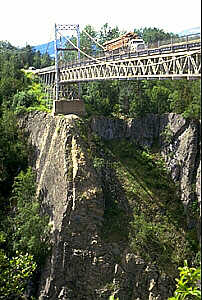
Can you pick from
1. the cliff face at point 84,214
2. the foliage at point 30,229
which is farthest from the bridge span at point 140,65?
the foliage at point 30,229

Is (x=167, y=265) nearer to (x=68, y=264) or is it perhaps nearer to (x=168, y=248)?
(x=168, y=248)

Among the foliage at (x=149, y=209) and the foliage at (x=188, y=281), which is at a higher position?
the foliage at (x=188, y=281)

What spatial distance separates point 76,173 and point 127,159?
5.87m

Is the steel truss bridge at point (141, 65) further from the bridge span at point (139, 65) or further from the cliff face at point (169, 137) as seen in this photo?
the cliff face at point (169, 137)

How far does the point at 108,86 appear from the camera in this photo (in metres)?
32.1

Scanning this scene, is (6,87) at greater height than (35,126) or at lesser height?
greater

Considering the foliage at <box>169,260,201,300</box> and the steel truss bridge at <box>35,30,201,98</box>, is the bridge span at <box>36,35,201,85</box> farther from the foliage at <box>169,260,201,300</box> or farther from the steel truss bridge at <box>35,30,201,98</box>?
the foliage at <box>169,260,201,300</box>

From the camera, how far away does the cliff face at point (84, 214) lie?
66.7ft

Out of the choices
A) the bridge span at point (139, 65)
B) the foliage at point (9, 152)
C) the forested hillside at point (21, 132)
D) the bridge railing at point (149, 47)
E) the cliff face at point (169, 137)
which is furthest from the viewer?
the foliage at point (9, 152)

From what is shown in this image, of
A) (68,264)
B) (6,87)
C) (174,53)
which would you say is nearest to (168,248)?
(68,264)

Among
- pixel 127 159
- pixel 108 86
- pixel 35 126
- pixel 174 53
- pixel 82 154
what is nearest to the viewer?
pixel 174 53

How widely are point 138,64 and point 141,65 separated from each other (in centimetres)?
67

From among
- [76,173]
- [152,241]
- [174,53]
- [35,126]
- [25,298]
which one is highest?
[174,53]

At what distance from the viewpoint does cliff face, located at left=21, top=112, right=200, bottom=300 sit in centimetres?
2033
